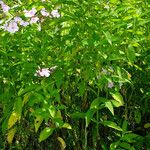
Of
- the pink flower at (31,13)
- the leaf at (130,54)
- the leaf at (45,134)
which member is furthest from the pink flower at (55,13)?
the leaf at (45,134)

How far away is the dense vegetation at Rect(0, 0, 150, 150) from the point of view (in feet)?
7.75

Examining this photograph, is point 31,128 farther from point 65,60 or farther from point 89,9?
point 89,9

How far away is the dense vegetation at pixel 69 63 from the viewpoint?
236 centimetres

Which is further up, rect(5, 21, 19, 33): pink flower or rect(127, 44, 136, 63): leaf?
rect(5, 21, 19, 33): pink flower

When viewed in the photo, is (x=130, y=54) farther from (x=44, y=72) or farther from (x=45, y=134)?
(x=45, y=134)

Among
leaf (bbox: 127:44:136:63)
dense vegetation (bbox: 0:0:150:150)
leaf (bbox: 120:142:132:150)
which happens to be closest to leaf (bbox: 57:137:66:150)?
dense vegetation (bbox: 0:0:150:150)

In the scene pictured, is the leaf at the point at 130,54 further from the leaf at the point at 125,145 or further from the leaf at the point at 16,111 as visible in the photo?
the leaf at the point at 16,111

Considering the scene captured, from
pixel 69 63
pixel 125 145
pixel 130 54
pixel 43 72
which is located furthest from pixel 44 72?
pixel 125 145

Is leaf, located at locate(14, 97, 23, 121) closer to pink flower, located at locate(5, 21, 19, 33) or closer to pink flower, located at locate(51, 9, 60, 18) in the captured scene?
pink flower, located at locate(5, 21, 19, 33)

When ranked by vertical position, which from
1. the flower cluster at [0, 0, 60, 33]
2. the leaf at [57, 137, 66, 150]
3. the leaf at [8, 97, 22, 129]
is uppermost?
the flower cluster at [0, 0, 60, 33]

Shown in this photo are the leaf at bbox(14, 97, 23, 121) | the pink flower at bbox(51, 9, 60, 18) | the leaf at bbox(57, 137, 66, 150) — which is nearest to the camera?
the leaf at bbox(14, 97, 23, 121)

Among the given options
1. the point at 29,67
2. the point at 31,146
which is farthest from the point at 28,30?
the point at 31,146

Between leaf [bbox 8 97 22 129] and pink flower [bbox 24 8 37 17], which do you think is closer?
leaf [bbox 8 97 22 129]

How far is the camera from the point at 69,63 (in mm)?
2479
